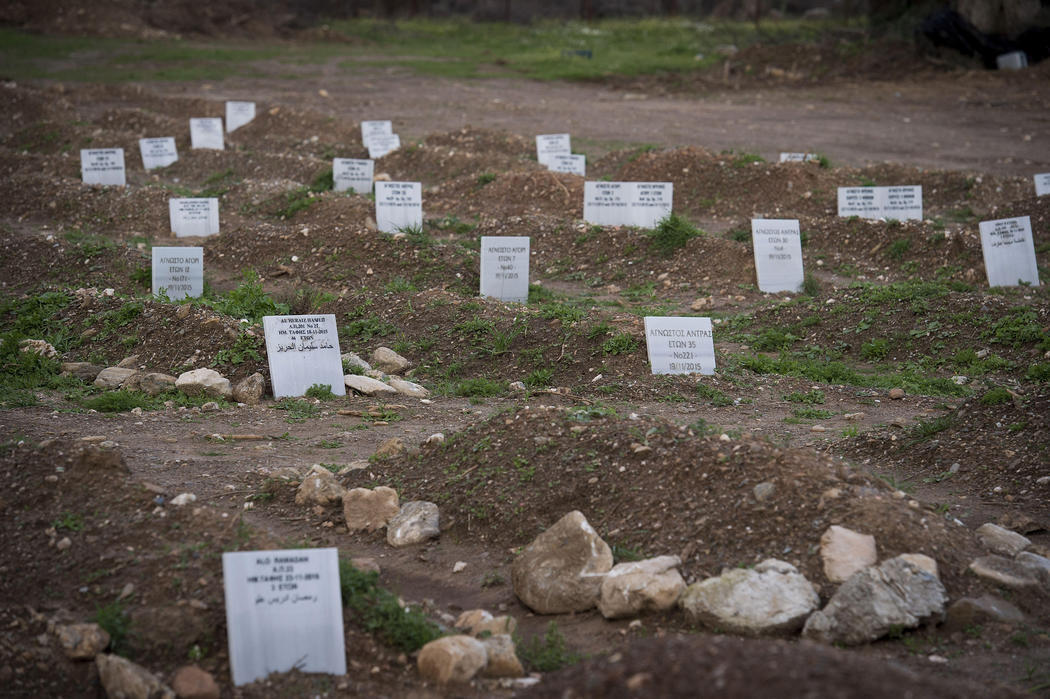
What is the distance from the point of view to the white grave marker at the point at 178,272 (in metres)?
9.13

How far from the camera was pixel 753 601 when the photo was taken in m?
3.93

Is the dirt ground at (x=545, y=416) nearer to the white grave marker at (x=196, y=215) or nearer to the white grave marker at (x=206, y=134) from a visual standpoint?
the white grave marker at (x=196, y=215)

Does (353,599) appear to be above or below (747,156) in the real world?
below

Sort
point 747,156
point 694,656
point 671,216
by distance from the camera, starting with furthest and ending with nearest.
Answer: point 747,156
point 671,216
point 694,656

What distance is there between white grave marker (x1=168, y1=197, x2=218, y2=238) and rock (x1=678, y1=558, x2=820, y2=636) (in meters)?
8.93

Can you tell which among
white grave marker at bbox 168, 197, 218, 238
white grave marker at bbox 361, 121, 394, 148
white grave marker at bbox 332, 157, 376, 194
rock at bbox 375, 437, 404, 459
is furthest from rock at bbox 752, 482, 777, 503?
white grave marker at bbox 361, 121, 394, 148

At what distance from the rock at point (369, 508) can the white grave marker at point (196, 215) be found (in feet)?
24.0

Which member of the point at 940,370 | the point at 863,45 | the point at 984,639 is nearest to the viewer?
the point at 984,639

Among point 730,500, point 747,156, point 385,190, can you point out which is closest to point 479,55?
point 747,156

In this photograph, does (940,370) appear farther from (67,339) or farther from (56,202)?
(56,202)

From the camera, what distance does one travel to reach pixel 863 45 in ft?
83.5

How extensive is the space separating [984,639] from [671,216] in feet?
24.0

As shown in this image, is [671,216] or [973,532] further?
[671,216]

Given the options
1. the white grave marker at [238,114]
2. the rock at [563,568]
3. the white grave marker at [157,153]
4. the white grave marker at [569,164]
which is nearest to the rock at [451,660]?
the rock at [563,568]
